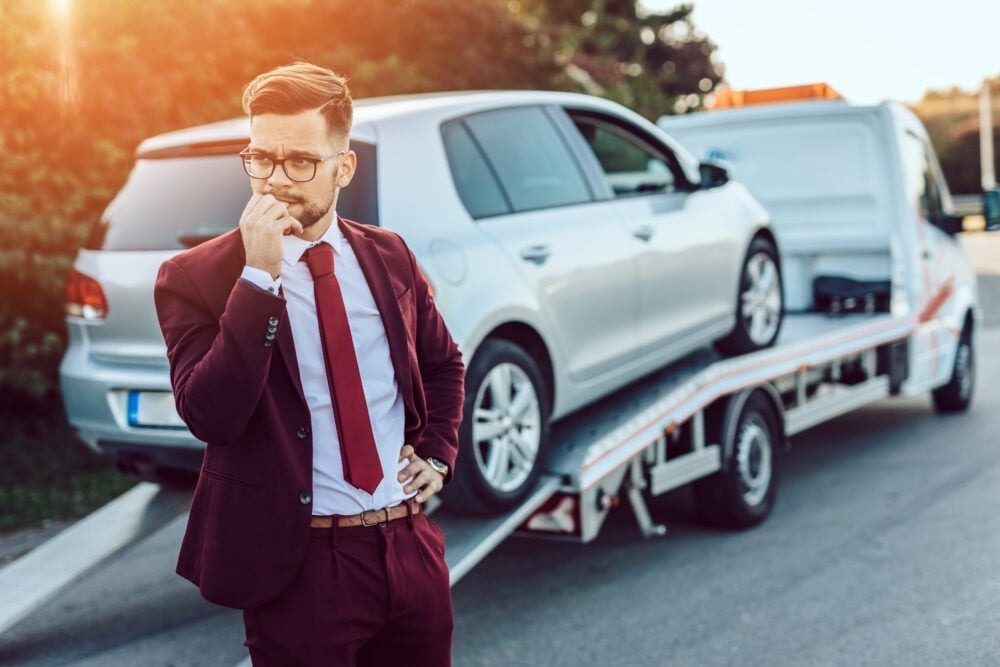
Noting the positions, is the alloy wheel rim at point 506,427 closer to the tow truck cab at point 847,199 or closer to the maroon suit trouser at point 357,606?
the maroon suit trouser at point 357,606

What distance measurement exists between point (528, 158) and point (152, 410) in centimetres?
182

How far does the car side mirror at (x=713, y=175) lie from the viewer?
5.67m

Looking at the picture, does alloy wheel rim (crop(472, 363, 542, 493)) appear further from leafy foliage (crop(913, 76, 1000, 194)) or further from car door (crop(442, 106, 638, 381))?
leafy foliage (crop(913, 76, 1000, 194))

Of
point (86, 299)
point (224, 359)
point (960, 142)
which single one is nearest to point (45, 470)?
point (86, 299)

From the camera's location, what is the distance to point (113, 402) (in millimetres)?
4363

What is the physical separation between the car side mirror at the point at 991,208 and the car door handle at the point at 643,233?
4.25m

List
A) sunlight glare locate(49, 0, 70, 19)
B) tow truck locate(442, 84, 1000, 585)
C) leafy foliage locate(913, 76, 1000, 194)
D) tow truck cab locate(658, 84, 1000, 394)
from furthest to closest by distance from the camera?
leafy foliage locate(913, 76, 1000, 194) < tow truck cab locate(658, 84, 1000, 394) < sunlight glare locate(49, 0, 70, 19) < tow truck locate(442, 84, 1000, 585)

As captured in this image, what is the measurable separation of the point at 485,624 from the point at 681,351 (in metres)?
1.79

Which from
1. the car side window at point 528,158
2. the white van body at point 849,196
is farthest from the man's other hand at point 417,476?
the white van body at point 849,196

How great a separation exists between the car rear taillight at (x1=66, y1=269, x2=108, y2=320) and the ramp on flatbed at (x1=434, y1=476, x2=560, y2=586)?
153 cm

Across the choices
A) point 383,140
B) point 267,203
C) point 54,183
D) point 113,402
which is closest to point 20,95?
point 54,183

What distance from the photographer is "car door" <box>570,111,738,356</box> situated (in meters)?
5.25

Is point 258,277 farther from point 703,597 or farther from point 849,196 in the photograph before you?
point 849,196

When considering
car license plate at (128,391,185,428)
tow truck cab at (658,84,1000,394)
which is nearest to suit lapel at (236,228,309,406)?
car license plate at (128,391,185,428)
